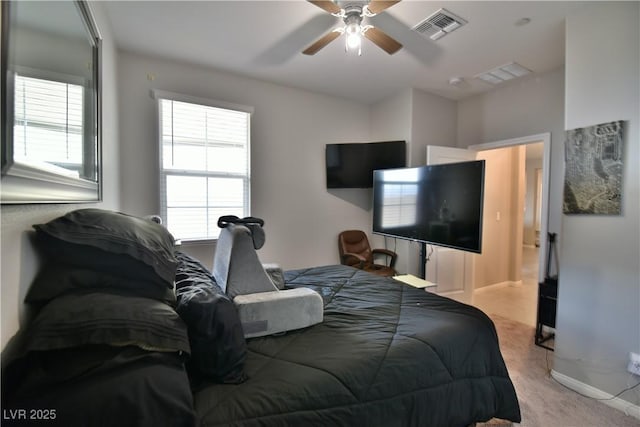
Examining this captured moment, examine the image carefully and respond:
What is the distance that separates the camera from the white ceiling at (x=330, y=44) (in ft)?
7.43

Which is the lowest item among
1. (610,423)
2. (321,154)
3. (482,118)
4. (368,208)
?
(610,423)

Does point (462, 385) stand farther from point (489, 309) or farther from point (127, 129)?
point (127, 129)

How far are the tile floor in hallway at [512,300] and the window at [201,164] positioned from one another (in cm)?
354

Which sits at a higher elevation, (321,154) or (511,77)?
(511,77)

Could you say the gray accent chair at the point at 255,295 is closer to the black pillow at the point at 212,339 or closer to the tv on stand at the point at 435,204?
the black pillow at the point at 212,339

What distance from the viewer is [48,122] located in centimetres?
102

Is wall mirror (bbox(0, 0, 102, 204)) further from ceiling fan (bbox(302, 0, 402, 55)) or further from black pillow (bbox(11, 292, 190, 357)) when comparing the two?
ceiling fan (bbox(302, 0, 402, 55))

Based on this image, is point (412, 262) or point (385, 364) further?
point (412, 262)

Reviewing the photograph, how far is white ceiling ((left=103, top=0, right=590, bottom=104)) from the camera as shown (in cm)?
226

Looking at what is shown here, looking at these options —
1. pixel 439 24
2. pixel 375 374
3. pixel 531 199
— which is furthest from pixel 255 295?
pixel 531 199

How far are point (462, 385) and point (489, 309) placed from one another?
305 cm

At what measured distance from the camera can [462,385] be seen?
135 centimetres

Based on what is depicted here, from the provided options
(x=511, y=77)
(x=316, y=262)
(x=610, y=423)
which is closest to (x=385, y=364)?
(x=610, y=423)

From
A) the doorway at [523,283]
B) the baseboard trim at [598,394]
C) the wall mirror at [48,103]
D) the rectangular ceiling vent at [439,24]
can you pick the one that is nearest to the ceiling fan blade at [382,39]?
the rectangular ceiling vent at [439,24]
